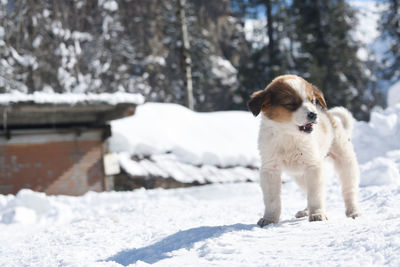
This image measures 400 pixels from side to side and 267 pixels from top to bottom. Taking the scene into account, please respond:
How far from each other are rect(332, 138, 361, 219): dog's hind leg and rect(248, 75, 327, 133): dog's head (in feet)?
2.87

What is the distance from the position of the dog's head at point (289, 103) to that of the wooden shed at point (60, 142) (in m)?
5.78

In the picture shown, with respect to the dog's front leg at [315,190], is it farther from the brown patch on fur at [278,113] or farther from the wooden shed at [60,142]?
the wooden shed at [60,142]

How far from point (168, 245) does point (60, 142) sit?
23.6 ft

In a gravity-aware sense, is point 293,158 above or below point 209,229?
above

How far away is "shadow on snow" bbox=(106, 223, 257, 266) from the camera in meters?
3.27

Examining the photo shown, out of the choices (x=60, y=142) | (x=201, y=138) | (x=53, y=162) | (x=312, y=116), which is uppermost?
(x=312, y=116)

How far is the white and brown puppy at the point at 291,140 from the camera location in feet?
11.3

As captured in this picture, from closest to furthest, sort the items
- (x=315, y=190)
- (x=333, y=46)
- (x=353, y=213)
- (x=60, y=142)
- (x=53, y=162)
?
(x=315, y=190)
(x=353, y=213)
(x=53, y=162)
(x=60, y=142)
(x=333, y=46)

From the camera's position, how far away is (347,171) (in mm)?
4238

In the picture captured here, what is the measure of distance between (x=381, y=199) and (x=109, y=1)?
65.6 ft

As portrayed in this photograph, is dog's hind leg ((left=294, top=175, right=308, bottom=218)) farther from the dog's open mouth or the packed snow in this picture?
the dog's open mouth

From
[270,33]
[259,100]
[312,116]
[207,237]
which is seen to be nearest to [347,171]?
[312,116]

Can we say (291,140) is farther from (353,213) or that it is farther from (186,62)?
(186,62)

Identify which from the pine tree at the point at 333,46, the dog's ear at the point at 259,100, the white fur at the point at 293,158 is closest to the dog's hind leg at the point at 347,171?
the white fur at the point at 293,158
